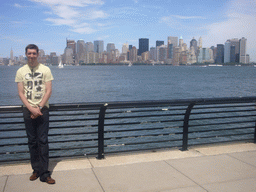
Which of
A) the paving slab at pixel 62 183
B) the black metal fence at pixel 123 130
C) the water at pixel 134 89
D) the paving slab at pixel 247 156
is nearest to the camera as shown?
the paving slab at pixel 62 183

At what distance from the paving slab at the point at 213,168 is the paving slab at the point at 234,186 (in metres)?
0.13

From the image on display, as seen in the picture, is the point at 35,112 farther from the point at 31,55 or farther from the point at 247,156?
the point at 247,156

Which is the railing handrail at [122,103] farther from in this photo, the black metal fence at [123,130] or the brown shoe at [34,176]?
the brown shoe at [34,176]

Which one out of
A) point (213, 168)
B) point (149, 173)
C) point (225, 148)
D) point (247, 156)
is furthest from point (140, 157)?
point (247, 156)

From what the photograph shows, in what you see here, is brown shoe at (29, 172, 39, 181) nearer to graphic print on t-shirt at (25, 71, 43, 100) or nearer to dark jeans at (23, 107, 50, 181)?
dark jeans at (23, 107, 50, 181)

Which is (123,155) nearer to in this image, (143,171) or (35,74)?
(143,171)

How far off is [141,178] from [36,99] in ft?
6.84

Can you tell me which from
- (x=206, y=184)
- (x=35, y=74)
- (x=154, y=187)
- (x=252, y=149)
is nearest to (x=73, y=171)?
(x=154, y=187)

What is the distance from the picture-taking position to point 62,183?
428cm

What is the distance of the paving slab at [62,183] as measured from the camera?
160 inches

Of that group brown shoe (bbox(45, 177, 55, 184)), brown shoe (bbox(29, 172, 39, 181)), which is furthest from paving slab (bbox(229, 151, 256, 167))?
brown shoe (bbox(29, 172, 39, 181))

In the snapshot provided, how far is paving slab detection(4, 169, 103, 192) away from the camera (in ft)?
13.4

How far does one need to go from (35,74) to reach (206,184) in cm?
316

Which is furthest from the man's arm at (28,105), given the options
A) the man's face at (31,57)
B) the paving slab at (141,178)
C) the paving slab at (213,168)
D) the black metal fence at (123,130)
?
the paving slab at (213,168)
